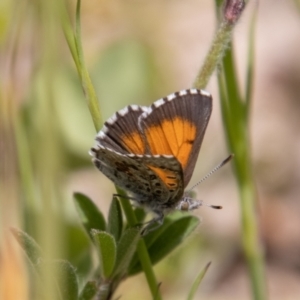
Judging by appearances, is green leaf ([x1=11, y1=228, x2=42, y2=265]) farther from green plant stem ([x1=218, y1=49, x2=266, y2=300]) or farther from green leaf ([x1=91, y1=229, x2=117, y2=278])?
green plant stem ([x1=218, y1=49, x2=266, y2=300])

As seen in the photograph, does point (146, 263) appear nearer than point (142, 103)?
Yes

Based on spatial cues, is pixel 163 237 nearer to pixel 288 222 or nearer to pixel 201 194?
pixel 201 194

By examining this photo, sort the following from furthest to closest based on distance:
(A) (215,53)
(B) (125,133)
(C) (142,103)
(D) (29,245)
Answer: (C) (142,103)
(B) (125,133)
(A) (215,53)
(D) (29,245)

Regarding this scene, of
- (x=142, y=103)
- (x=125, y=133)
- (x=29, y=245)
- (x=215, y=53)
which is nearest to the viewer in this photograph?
(x=29, y=245)

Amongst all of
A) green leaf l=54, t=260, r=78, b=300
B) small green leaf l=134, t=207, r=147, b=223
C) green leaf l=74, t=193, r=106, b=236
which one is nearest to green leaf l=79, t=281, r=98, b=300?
green leaf l=54, t=260, r=78, b=300

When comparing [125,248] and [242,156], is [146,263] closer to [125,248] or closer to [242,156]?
[125,248]

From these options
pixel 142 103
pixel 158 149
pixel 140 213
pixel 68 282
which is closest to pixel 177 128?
pixel 158 149

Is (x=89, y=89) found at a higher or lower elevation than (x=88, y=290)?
higher
